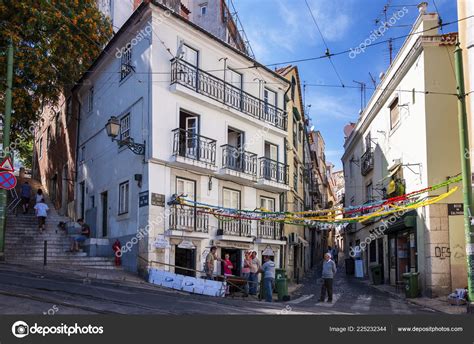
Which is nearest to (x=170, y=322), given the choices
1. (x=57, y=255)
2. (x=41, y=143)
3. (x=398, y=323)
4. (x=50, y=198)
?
(x=398, y=323)

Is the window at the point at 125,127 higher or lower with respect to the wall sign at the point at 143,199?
higher

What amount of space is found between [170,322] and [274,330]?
145 centimetres

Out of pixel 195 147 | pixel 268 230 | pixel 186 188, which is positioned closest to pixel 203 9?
pixel 195 147

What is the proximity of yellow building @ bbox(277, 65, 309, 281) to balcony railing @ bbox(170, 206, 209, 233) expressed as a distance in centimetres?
640

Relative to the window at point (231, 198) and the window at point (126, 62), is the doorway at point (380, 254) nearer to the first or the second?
the window at point (231, 198)

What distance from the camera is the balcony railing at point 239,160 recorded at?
20.5 m

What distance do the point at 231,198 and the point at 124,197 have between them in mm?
4402

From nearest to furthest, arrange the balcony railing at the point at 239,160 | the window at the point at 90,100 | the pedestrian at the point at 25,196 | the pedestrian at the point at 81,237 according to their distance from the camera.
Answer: the pedestrian at the point at 81,237 → the balcony railing at the point at 239,160 → the pedestrian at the point at 25,196 → the window at the point at 90,100

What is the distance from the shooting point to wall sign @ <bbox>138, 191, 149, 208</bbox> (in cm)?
1742

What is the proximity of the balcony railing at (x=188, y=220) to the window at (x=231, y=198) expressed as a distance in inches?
61.6

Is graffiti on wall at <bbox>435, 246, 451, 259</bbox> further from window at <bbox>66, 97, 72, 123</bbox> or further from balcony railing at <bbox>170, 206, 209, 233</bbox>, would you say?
window at <bbox>66, 97, 72, 123</bbox>

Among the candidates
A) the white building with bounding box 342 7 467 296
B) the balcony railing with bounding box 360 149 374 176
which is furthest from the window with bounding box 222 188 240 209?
the balcony railing with bounding box 360 149 374 176

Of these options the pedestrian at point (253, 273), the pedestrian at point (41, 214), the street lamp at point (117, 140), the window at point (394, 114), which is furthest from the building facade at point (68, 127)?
the pedestrian at point (253, 273)

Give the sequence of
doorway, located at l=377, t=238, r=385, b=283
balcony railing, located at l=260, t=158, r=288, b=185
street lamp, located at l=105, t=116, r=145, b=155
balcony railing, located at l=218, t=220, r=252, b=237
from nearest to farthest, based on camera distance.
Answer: street lamp, located at l=105, t=116, r=145, b=155
balcony railing, located at l=218, t=220, r=252, b=237
balcony railing, located at l=260, t=158, r=288, b=185
doorway, located at l=377, t=238, r=385, b=283
